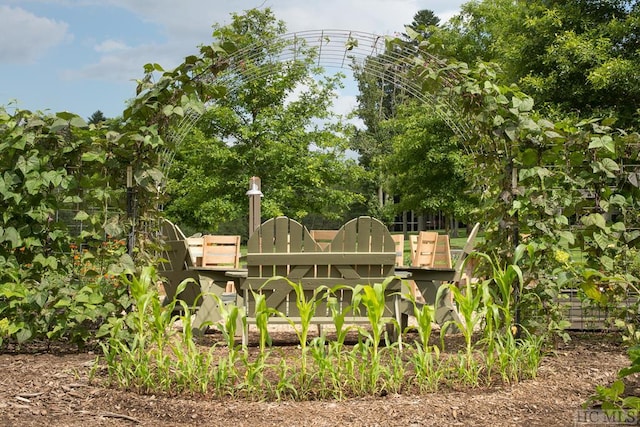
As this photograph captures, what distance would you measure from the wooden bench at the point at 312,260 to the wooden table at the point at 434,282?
53cm

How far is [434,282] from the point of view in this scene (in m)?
6.21

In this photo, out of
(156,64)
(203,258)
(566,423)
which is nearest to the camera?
(566,423)

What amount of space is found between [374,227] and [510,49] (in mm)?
12369

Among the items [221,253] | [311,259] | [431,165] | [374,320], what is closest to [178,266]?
[221,253]

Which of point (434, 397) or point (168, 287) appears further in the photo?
point (168, 287)

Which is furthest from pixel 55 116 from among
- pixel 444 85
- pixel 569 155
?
pixel 569 155

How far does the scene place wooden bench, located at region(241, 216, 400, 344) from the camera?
5227 mm

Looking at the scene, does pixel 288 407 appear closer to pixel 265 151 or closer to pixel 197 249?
pixel 197 249

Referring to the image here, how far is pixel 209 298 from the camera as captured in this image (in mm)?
5938

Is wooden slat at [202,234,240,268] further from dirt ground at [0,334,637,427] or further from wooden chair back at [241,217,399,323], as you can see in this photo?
dirt ground at [0,334,637,427]

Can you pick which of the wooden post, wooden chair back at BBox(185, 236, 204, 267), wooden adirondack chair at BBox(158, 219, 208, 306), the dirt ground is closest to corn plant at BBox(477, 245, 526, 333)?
the dirt ground

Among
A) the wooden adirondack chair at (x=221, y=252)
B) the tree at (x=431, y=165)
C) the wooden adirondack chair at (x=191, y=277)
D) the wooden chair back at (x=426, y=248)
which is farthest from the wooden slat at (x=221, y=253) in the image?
the tree at (x=431, y=165)

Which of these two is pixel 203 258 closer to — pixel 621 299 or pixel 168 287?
pixel 168 287

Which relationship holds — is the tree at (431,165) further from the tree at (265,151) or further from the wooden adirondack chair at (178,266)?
the wooden adirondack chair at (178,266)
